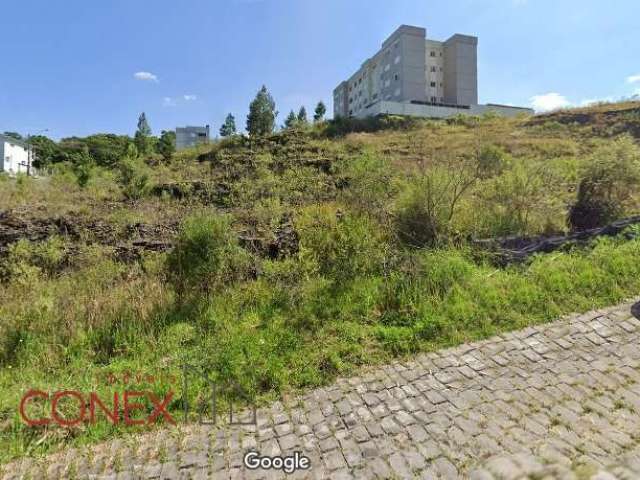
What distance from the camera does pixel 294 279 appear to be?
14.0ft

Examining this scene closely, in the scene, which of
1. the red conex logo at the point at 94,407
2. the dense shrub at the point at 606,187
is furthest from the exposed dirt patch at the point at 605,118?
the red conex logo at the point at 94,407

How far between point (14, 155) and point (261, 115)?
3159cm

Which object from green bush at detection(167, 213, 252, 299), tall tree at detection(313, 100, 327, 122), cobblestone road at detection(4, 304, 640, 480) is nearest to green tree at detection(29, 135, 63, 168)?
tall tree at detection(313, 100, 327, 122)

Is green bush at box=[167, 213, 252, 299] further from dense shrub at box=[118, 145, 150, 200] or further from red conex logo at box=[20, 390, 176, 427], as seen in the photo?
dense shrub at box=[118, 145, 150, 200]

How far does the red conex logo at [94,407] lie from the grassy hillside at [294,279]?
0.22ft

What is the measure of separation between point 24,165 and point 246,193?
4196 cm

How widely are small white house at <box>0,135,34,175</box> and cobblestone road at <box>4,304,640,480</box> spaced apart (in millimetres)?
43093

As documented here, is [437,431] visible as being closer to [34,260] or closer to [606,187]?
[34,260]

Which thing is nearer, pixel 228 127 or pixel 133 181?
pixel 133 181

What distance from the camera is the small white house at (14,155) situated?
112 feet

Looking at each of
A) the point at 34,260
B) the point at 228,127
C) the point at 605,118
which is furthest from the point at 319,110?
the point at 34,260

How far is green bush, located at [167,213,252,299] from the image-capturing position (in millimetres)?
3889

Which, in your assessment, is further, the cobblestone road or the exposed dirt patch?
the exposed dirt patch

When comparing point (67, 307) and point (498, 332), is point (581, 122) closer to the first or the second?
point (498, 332)
